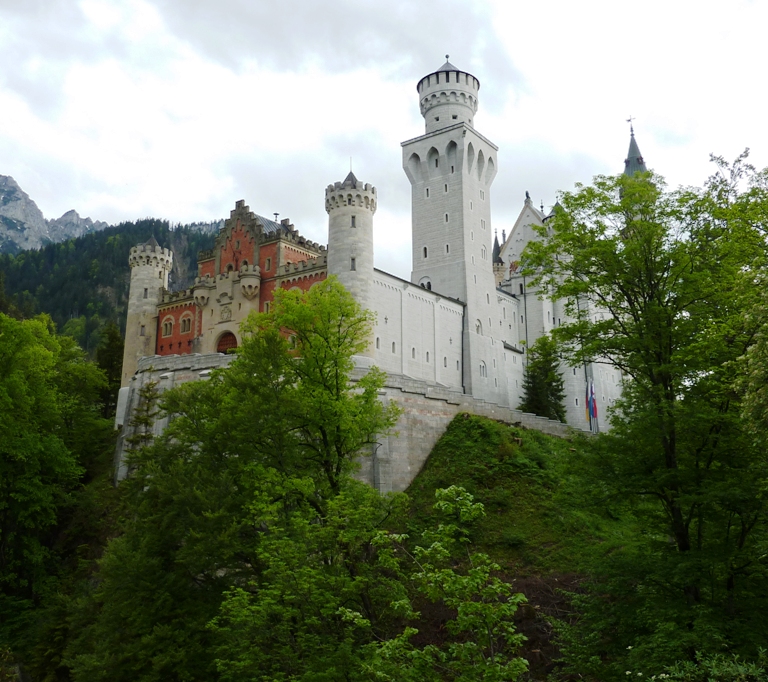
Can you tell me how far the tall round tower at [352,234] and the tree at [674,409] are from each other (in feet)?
82.9

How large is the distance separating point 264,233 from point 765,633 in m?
43.6

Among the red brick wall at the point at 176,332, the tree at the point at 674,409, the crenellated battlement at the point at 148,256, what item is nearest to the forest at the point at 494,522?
the tree at the point at 674,409

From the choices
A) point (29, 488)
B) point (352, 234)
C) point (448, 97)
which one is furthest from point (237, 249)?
point (29, 488)

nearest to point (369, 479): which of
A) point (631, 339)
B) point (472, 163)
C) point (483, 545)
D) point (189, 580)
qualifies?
point (483, 545)

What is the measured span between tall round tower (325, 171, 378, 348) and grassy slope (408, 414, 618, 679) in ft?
35.0

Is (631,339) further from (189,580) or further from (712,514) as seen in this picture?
(189,580)

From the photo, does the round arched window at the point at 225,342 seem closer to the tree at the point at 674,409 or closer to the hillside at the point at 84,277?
the tree at the point at 674,409

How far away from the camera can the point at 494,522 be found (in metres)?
31.6

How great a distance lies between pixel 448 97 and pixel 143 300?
2923 cm

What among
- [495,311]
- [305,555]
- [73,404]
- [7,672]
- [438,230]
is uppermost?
[438,230]

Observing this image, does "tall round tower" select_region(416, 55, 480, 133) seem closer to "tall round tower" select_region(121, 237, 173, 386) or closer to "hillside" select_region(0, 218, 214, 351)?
"tall round tower" select_region(121, 237, 173, 386)

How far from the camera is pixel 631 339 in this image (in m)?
18.5

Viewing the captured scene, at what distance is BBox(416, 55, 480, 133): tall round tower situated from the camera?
201 ft

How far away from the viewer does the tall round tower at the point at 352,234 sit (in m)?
45.5
